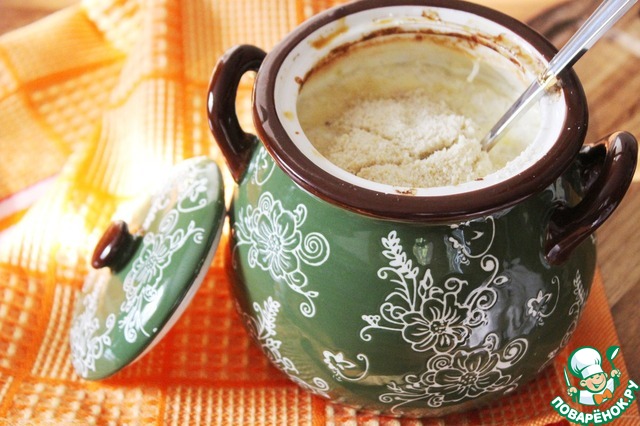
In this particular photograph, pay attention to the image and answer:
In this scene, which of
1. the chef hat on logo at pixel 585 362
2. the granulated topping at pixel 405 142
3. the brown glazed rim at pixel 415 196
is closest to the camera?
the brown glazed rim at pixel 415 196

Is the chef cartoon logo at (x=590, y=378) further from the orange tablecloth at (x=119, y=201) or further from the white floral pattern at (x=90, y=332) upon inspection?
the white floral pattern at (x=90, y=332)

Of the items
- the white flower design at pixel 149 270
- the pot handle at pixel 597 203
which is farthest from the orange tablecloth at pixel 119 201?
the pot handle at pixel 597 203

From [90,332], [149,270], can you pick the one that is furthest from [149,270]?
[90,332]

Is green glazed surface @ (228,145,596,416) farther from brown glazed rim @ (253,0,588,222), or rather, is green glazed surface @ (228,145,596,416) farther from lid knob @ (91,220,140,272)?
lid knob @ (91,220,140,272)

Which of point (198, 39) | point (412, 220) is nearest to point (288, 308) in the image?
point (412, 220)

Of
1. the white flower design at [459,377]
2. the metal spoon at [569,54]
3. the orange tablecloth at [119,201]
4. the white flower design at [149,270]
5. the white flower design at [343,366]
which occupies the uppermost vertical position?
the metal spoon at [569,54]

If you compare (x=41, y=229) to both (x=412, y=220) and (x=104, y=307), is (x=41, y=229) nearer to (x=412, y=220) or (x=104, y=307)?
(x=104, y=307)
